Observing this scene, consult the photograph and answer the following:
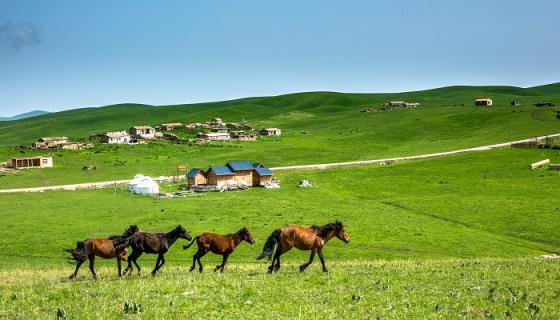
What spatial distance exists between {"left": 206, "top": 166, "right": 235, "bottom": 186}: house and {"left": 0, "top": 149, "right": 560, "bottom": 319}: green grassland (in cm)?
620

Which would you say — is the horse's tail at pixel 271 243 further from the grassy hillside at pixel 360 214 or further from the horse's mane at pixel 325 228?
the grassy hillside at pixel 360 214

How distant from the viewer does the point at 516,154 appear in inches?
3799

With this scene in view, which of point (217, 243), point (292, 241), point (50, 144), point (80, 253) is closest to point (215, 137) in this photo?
point (50, 144)

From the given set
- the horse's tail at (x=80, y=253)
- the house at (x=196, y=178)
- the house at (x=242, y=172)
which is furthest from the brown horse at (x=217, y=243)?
the house at (x=242, y=172)

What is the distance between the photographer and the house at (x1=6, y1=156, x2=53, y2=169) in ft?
317

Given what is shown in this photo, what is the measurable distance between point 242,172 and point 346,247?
38274mm

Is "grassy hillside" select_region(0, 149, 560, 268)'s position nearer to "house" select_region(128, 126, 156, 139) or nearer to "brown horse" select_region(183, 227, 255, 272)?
"brown horse" select_region(183, 227, 255, 272)

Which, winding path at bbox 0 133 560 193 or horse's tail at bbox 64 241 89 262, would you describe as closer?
horse's tail at bbox 64 241 89 262

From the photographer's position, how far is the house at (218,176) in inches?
3127

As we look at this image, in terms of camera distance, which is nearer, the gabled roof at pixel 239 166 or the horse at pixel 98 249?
the horse at pixel 98 249

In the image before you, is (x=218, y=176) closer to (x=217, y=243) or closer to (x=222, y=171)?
(x=222, y=171)

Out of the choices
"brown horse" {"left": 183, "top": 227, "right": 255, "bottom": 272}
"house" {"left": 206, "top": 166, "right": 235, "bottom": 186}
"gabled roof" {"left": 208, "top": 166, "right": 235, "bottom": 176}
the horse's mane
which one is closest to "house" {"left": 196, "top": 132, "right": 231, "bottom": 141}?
"gabled roof" {"left": 208, "top": 166, "right": 235, "bottom": 176}

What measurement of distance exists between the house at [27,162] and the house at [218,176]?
115ft

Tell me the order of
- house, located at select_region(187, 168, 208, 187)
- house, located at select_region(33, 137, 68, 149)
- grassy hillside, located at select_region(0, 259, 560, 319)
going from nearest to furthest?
grassy hillside, located at select_region(0, 259, 560, 319), house, located at select_region(187, 168, 208, 187), house, located at select_region(33, 137, 68, 149)
